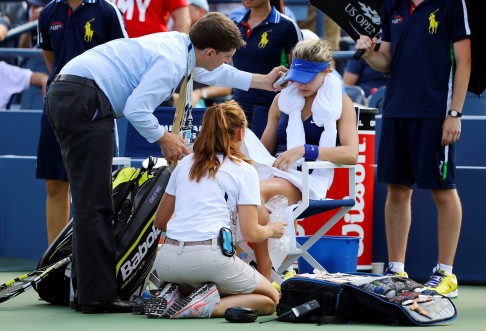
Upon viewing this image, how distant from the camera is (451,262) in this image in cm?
789

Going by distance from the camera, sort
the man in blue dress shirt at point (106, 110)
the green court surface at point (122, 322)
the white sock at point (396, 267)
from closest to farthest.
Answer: the green court surface at point (122, 322), the man in blue dress shirt at point (106, 110), the white sock at point (396, 267)

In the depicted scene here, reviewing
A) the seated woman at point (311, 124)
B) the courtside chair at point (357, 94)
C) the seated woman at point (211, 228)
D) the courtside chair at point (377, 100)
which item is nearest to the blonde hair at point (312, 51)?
the seated woman at point (311, 124)

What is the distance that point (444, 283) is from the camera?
7773 millimetres

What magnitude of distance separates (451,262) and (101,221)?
2.38 m

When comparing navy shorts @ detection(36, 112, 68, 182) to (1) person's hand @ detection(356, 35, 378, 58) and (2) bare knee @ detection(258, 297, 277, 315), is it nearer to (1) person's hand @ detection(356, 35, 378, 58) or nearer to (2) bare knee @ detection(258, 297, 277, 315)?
(1) person's hand @ detection(356, 35, 378, 58)

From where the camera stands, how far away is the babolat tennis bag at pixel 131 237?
6.92 m

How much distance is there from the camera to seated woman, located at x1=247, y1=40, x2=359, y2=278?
761 cm

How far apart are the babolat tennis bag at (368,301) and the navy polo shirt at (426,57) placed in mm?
1677

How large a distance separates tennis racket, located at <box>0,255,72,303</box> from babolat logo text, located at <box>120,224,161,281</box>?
13.8 inches

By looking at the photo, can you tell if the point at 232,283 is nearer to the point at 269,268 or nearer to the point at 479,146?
the point at 269,268

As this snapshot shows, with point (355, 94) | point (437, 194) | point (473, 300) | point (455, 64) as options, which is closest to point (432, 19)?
point (455, 64)

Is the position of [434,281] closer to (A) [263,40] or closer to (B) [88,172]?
(A) [263,40]

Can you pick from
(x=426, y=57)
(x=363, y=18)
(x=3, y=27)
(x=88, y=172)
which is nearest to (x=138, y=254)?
(x=88, y=172)

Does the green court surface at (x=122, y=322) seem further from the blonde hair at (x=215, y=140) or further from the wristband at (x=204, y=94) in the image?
the wristband at (x=204, y=94)
